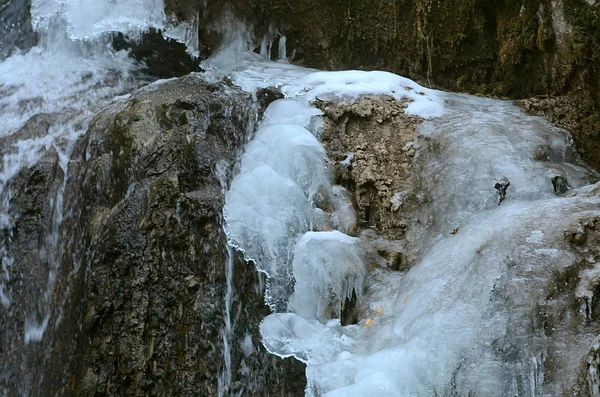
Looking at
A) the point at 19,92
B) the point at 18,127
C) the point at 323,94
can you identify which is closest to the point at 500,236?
the point at 323,94

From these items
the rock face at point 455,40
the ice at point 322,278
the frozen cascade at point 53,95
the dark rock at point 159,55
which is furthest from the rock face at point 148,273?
the rock face at point 455,40

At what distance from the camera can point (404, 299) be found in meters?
4.11

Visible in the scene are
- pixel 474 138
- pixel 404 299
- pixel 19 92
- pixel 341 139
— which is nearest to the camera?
pixel 404 299

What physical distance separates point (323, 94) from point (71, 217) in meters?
2.16

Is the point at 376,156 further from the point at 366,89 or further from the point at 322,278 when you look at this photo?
the point at 322,278

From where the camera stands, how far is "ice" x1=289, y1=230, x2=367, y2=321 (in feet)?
14.1

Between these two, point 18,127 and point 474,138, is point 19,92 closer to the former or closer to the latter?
point 18,127

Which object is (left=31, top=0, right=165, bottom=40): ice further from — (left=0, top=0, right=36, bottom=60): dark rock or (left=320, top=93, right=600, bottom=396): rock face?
(left=320, top=93, right=600, bottom=396): rock face

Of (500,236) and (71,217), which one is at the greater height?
(500,236)

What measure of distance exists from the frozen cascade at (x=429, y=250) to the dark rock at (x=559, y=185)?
48 millimetres

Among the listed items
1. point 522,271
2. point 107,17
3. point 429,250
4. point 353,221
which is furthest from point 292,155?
point 107,17

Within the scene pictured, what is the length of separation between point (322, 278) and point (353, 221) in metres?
0.66

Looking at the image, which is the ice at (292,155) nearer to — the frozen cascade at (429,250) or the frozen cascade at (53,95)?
the frozen cascade at (429,250)

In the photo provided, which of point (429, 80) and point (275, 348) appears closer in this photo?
point (275, 348)
